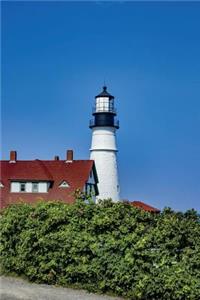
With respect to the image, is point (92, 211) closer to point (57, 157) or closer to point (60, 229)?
point (60, 229)

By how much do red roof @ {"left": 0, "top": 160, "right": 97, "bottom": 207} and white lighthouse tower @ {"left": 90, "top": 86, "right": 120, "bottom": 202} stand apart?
1.68 m

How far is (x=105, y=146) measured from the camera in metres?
49.7

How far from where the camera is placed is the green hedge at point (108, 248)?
10.7 m

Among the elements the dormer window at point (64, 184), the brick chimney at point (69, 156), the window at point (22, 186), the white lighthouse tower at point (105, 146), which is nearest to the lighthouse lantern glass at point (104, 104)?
the white lighthouse tower at point (105, 146)

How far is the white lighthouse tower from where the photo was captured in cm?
4925

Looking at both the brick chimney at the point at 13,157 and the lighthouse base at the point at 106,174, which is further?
the lighthouse base at the point at 106,174

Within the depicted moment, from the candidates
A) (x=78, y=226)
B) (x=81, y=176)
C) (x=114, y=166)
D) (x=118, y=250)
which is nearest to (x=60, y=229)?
(x=78, y=226)

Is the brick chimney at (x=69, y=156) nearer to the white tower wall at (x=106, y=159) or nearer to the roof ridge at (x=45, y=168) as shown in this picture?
the roof ridge at (x=45, y=168)

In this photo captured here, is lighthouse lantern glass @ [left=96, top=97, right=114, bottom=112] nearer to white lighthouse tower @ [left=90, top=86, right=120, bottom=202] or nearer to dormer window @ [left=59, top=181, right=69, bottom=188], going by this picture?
white lighthouse tower @ [left=90, top=86, right=120, bottom=202]

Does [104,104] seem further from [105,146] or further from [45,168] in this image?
[45,168]

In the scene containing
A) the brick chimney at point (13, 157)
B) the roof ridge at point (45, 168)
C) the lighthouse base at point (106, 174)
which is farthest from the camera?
the lighthouse base at point (106, 174)

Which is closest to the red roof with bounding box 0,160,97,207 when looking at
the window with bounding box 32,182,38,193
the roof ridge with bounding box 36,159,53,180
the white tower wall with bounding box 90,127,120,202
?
the roof ridge with bounding box 36,159,53,180

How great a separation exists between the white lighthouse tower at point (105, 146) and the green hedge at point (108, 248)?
36774 millimetres

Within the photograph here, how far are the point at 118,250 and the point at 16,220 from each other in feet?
8.22
